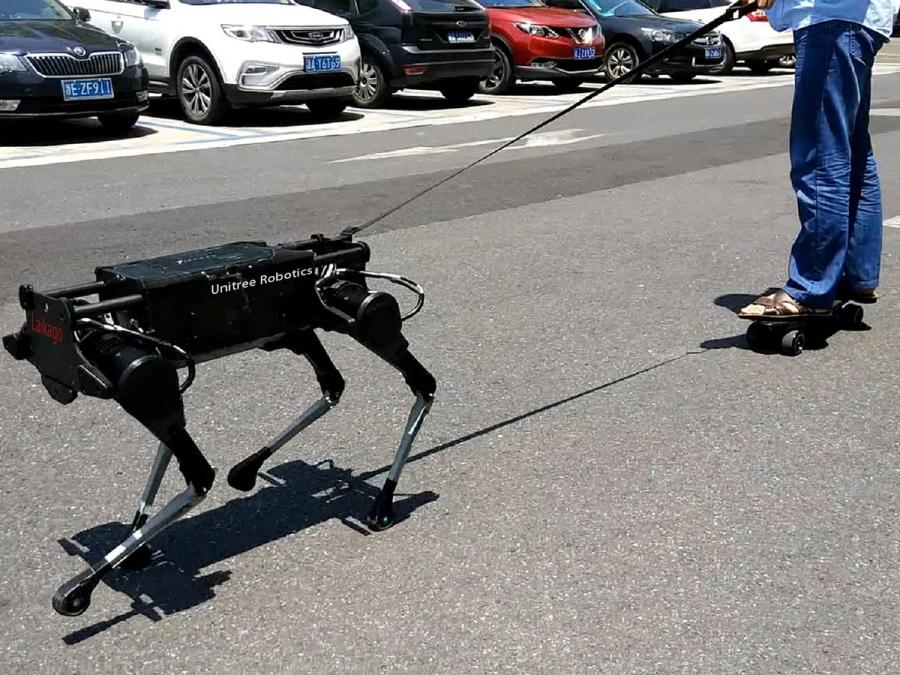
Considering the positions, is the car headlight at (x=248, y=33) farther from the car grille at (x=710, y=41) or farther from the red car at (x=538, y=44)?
the car grille at (x=710, y=41)

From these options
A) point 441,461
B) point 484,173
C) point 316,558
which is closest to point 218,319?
point 316,558

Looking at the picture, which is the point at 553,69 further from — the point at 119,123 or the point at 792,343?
the point at 792,343

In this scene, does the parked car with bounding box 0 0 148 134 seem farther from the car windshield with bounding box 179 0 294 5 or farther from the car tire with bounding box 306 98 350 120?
the car tire with bounding box 306 98 350 120

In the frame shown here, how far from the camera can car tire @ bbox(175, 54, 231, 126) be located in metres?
12.7

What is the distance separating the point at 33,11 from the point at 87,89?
1.60 m

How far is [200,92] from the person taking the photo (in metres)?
13.0

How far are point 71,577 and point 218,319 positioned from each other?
78cm

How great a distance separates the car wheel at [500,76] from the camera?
1719 cm

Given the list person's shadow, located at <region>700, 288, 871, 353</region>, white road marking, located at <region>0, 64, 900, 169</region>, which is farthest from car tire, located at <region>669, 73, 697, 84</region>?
person's shadow, located at <region>700, 288, 871, 353</region>

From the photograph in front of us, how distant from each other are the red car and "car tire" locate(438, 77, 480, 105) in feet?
4.33

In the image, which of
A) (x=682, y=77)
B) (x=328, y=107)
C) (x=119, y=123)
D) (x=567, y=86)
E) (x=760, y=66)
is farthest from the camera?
(x=760, y=66)

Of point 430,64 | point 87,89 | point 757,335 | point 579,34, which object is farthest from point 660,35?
point 757,335

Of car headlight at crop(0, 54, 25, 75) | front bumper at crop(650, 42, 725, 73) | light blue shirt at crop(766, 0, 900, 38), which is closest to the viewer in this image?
light blue shirt at crop(766, 0, 900, 38)

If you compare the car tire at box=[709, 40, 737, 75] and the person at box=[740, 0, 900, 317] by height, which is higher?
the person at box=[740, 0, 900, 317]
